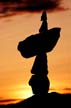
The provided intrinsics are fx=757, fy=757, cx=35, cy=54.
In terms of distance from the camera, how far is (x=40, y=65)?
194ft

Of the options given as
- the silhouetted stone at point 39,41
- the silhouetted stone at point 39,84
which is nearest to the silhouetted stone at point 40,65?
the silhouetted stone at point 39,84

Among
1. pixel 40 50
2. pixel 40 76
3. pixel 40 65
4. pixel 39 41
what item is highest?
pixel 39 41

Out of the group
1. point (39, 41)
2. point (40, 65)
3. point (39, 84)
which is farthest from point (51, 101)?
point (39, 41)

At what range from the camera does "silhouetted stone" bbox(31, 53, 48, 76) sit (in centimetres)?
5903

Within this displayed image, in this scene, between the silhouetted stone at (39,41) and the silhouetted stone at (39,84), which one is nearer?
the silhouetted stone at (39,84)

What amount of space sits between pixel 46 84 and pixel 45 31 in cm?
424

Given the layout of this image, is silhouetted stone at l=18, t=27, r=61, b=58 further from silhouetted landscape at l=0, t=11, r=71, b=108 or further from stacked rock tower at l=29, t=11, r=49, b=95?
stacked rock tower at l=29, t=11, r=49, b=95

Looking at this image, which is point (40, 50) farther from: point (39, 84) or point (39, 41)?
point (39, 84)

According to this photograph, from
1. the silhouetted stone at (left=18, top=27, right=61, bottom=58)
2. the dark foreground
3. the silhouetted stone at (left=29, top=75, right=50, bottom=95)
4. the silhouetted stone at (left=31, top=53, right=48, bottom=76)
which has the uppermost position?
the silhouetted stone at (left=18, top=27, right=61, bottom=58)

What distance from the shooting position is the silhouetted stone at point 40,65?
194 ft

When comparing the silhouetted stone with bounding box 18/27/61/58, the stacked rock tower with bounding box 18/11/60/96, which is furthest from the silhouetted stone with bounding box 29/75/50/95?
the silhouetted stone with bounding box 18/27/61/58

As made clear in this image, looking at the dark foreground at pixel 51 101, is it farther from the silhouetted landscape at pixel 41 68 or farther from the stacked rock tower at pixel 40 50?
the stacked rock tower at pixel 40 50

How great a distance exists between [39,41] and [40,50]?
29.0 inches

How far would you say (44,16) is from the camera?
60.2m
